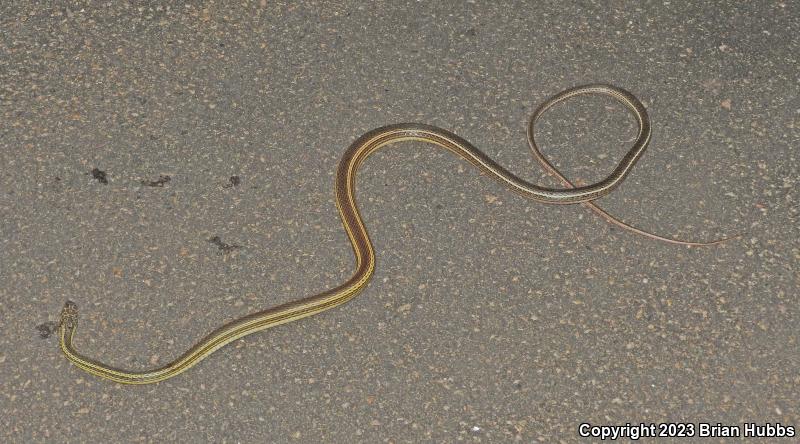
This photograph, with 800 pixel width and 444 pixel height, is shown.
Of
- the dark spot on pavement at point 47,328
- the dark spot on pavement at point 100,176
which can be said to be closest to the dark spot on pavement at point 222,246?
the dark spot on pavement at point 100,176

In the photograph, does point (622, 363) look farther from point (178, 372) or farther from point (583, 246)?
point (178, 372)

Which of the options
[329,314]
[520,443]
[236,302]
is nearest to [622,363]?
[520,443]

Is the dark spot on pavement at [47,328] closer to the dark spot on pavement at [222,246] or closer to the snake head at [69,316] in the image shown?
the snake head at [69,316]

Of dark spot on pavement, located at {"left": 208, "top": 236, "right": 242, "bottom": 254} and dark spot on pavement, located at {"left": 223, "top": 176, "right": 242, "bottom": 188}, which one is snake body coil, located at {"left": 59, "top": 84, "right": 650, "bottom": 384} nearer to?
dark spot on pavement, located at {"left": 208, "top": 236, "right": 242, "bottom": 254}

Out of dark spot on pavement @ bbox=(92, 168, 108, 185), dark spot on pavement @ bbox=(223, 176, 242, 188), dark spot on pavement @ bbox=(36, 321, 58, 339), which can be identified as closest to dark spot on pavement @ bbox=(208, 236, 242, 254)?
dark spot on pavement @ bbox=(223, 176, 242, 188)

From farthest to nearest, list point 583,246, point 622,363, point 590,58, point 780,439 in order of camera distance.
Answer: point 590,58 < point 583,246 < point 622,363 < point 780,439

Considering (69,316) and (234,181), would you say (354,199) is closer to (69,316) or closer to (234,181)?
(234,181)
